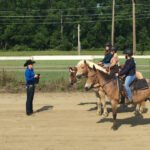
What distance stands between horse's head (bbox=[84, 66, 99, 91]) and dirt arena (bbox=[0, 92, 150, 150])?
1115mm

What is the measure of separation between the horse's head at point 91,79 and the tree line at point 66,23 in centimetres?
6555

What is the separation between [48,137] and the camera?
11.2 meters

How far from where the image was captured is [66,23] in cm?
8975

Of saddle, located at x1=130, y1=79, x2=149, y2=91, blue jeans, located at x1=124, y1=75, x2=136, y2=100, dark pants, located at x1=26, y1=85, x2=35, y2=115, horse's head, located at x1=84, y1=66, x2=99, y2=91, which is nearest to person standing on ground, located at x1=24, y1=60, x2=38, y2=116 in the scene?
dark pants, located at x1=26, y1=85, x2=35, y2=115

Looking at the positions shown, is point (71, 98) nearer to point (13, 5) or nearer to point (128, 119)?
point (128, 119)

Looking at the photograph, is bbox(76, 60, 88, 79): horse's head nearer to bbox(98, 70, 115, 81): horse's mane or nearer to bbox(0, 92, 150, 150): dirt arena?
bbox(98, 70, 115, 81): horse's mane

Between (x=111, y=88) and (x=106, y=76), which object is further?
(x=106, y=76)

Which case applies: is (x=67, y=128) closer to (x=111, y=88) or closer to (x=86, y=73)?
(x=111, y=88)

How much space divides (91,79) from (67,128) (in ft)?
4.77

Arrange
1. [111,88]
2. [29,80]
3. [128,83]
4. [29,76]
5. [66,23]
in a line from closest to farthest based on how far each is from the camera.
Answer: [111,88] → [128,83] → [29,76] → [29,80] → [66,23]

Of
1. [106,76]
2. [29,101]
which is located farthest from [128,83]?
[29,101]

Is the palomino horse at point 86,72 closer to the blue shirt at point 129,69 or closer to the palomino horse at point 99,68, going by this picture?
the palomino horse at point 99,68

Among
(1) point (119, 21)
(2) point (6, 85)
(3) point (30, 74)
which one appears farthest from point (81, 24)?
(3) point (30, 74)

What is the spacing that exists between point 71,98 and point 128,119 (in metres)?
4.81
